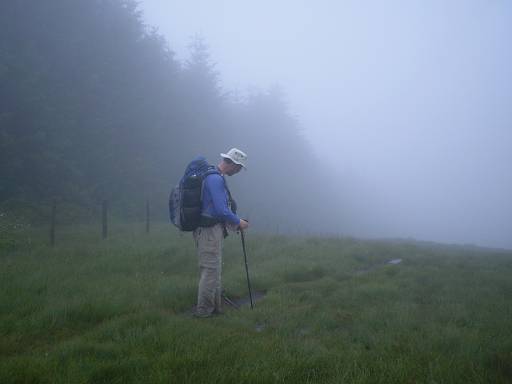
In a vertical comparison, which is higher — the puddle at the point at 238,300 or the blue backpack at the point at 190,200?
the blue backpack at the point at 190,200

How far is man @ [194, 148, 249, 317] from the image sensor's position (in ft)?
19.9

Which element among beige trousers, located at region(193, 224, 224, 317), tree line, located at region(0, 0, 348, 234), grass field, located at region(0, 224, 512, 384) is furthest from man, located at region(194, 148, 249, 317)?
tree line, located at region(0, 0, 348, 234)

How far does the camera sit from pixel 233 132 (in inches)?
1489

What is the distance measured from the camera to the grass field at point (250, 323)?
377 cm

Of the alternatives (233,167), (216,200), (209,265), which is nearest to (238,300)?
(209,265)

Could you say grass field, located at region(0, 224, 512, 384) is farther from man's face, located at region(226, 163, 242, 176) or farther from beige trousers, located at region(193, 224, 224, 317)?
man's face, located at region(226, 163, 242, 176)

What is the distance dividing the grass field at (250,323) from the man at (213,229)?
1.21ft

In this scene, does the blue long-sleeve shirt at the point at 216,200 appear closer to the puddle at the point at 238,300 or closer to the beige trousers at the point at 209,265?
the beige trousers at the point at 209,265

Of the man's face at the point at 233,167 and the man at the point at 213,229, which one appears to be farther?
the man's face at the point at 233,167

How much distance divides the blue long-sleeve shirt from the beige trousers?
0.32 meters

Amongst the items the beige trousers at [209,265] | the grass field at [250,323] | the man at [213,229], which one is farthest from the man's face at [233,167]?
the grass field at [250,323]

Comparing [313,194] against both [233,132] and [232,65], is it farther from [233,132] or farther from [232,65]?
[232,65]

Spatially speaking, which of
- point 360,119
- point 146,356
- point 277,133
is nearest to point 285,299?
point 146,356

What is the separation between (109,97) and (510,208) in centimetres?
14154
